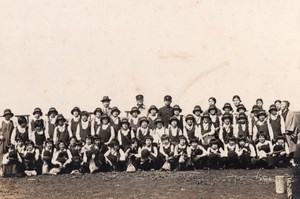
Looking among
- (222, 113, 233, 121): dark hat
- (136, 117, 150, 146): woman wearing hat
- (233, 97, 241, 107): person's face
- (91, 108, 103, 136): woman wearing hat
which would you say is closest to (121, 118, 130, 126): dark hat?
(136, 117, 150, 146): woman wearing hat

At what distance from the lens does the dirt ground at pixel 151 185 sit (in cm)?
538

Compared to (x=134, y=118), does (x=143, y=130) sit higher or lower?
lower

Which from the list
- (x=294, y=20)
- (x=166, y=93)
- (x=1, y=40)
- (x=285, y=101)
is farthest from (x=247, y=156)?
(x=1, y=40)

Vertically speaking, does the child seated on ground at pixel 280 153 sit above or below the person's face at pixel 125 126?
below

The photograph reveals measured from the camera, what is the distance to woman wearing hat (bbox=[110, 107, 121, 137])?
6.45 m

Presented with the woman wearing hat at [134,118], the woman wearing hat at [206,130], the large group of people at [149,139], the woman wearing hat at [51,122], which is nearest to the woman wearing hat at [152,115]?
the large group of people at [149,139]

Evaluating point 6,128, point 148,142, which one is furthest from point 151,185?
point 6,128

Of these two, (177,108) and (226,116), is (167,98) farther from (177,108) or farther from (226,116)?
(226,116)

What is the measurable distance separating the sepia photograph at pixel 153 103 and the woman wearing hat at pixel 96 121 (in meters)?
0.01

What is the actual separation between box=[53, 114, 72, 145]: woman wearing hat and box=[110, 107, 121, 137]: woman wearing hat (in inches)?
20.3

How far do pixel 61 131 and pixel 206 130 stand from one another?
5.49 feet

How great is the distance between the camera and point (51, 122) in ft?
21.4

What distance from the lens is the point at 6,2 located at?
5.76 metres

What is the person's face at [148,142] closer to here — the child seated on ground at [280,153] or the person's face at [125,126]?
the person's face at [125,126]
